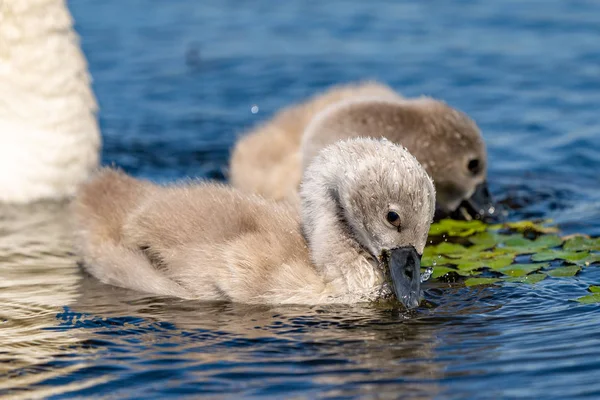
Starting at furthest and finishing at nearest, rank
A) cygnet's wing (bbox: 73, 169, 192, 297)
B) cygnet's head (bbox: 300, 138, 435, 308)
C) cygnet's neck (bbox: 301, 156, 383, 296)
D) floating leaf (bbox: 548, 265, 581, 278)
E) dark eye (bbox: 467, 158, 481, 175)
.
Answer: dark eye (bbox: 467, 158, 481, 175) < floating leaf (bbox: 548, 265, 581, 278) < cygnet's wing (bbox: 73, 169, 192, 297) < cygnet's neck (bbox: 301, 156, 383, 296) < cygnet's head (bbox: 300, 138, 435, 308)

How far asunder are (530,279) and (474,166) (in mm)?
1842

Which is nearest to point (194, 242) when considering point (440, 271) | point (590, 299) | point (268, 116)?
point (440, 271)

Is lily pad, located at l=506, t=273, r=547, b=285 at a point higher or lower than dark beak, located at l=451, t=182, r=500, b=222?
lower

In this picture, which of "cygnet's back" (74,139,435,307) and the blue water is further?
"cygnet's back" (74,139,435,307)

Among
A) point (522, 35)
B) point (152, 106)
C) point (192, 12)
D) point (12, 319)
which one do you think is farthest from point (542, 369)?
point (192, 12)

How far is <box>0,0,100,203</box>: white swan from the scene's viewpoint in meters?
8.90

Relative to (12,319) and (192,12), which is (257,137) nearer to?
(12,319)

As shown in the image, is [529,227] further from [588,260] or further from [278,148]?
[278,148]

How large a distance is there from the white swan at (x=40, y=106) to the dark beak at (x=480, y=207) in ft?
9.36

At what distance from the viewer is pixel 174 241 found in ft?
21.7

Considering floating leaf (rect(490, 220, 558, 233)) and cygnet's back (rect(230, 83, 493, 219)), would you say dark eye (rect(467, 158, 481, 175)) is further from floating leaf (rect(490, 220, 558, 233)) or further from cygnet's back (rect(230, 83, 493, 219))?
floating leaf (rect(490, 220, 558, 233))

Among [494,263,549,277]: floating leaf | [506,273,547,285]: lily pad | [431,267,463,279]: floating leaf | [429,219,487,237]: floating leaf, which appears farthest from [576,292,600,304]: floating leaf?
[429,219,487,237]: floating leaf

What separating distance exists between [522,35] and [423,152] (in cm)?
567

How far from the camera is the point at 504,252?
7645mm
